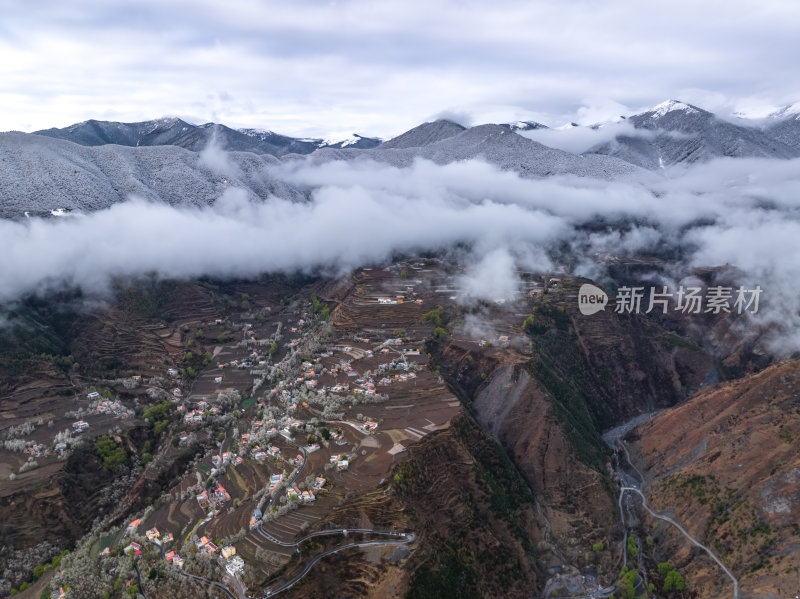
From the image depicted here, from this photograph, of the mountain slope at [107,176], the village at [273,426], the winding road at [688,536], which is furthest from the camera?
the mountain slope at [107,176]

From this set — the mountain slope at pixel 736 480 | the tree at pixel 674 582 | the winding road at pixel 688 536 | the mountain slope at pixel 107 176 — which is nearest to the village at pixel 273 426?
the winding road at pixel 688 536

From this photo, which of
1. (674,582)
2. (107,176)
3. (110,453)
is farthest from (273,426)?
(107,176)

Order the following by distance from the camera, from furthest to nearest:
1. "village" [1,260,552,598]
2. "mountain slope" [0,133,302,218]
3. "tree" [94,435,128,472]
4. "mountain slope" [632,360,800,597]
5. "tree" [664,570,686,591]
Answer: "mountain slope" [0,133,302,218] < "tree" [94,435,128,472] < "tree" [664,570,686,591] < "mountain slope" [632,360,800,597] < "village" [1,260,552,598]

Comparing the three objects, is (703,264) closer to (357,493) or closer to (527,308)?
(527,308)

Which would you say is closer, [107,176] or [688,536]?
[688,536]

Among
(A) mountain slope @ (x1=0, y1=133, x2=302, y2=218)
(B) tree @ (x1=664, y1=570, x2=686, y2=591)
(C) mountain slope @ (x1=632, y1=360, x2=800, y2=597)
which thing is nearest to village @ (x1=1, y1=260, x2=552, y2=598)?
(C) mountain slope @ (x1=632, y1=360, x2=800, y2=597)

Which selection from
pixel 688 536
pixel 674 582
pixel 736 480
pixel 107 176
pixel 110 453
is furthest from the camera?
pixel 107 176

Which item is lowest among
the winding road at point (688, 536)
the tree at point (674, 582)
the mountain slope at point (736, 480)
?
the tree at point (674, 582)

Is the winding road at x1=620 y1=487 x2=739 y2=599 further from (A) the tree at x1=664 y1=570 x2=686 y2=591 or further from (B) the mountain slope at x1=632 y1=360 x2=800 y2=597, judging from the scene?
(A) the tree at x1=664 y1=570 x2=686 y2=591

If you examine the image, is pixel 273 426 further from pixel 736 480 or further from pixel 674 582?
pixel 736 480

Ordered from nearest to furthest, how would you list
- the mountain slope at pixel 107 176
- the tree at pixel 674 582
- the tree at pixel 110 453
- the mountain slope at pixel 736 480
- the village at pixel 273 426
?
the village at pixel 273 426 < the mountain slope at pixel 736 480 < the tree at pixel 674 582 < the tree at pixel 110 453 < the mountain slope at pixel 107 176

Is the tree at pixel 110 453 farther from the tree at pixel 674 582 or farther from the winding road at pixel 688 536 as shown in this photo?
the tree at pixel 674 582

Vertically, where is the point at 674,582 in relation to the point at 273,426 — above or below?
below
